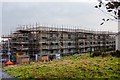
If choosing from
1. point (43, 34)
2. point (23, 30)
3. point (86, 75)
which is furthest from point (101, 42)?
point (86, 75)

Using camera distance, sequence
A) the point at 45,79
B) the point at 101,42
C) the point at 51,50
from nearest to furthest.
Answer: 1. the point at 45,79
2. the point at 51,50
3. the point at 101,42

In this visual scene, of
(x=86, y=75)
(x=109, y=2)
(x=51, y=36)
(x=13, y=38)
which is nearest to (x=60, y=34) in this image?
(x=51, y=36)

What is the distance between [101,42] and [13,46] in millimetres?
10964

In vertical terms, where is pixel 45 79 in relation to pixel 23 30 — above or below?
below

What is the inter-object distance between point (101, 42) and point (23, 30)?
10.3 m

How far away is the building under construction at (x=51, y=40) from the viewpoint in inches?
835

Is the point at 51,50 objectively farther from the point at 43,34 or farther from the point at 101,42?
the point at 101,42

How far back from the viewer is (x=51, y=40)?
22.3 m

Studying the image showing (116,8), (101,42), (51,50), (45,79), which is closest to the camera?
(116,8)

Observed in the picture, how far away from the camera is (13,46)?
22141mm

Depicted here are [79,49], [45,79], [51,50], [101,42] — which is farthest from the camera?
[101,42]

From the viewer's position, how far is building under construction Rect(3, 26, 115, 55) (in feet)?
69.6

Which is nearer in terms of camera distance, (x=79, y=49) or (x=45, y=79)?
(x=45, y=79)

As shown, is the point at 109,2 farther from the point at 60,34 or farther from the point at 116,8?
the point at 60,34
